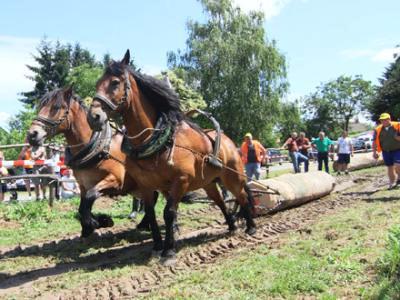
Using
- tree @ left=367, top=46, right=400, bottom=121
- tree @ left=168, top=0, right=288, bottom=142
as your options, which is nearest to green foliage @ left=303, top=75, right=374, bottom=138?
tree @ left=367, top=46, right=400, bottom=121

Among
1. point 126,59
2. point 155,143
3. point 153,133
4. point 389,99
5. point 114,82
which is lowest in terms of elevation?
point 155,143

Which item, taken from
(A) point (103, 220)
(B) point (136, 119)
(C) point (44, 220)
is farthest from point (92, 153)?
(C) point (44, 220)

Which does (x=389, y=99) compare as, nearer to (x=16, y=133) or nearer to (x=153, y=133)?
(x=16, y=133)

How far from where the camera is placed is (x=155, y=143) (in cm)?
546

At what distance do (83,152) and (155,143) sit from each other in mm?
1537

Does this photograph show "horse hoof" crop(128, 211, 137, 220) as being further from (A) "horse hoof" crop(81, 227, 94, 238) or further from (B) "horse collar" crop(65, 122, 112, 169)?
(B) "horse collar" crop(65, 122, 112, 169)

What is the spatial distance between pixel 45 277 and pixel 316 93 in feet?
235

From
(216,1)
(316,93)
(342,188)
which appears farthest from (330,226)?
(316,93)

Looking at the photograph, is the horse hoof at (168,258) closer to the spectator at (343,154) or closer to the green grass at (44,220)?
the green grass at (44,220)

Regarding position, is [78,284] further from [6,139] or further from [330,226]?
[6,139]

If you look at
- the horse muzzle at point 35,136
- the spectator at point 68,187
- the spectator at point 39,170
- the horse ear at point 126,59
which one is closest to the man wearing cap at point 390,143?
→ the horse ear at point 126,59

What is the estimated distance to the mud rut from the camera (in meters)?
4.75

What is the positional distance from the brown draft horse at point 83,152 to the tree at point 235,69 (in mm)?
23873

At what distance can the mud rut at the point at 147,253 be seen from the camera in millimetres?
4754
